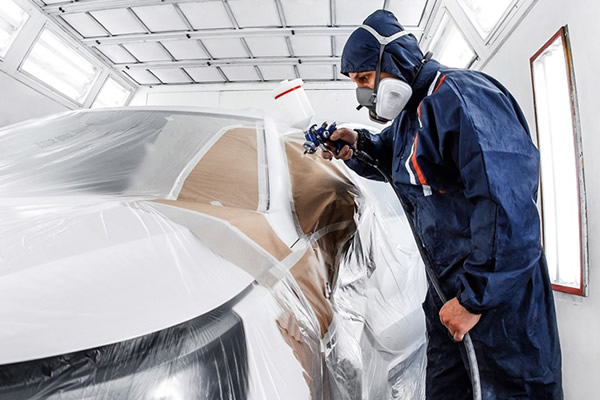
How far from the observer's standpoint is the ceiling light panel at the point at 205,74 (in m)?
4.86

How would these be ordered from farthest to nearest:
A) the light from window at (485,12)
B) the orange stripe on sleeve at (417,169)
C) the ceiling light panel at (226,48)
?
1. the ceiling light panel at (226,48)
2. the light from window at (485,12)
3. the orange stripe on sleeve at (417,169)

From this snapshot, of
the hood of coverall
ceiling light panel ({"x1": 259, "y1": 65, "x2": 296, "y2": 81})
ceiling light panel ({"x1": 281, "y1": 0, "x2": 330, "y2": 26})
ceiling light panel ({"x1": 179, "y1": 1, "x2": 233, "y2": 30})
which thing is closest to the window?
the hood of coverall

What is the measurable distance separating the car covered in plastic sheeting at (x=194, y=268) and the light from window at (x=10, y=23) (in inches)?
123

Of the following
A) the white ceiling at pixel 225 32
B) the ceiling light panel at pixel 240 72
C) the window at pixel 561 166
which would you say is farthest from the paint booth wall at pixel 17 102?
the window at pixel 561 166

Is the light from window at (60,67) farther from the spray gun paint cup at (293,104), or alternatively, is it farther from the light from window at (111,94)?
the spray gun paint cup at (293,104)

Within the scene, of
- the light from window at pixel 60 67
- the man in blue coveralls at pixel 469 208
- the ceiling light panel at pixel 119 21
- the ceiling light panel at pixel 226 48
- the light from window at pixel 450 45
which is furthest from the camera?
the ceiling light panel at pixel 226 48

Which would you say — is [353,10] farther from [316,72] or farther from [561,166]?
[561,166]

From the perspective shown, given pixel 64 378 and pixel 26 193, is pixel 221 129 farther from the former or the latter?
pixel 64 378

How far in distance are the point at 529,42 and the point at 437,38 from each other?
1.78 m

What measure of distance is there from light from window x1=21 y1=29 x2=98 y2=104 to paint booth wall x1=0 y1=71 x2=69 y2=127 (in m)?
0.19

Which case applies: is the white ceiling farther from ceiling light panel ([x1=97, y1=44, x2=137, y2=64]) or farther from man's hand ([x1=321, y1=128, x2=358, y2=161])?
man's hand ([x1=321, y1=128, x2=358, y2=161])

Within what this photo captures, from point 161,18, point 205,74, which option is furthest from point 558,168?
point 205,74

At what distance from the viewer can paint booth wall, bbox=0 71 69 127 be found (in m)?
3.67

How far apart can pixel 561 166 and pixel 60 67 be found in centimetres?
533
